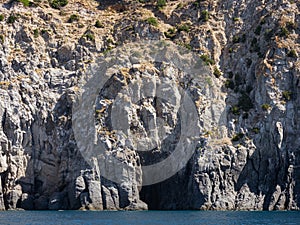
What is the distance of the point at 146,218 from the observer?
221 ft

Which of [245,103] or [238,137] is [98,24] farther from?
[238,137]

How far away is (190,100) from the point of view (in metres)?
88.0

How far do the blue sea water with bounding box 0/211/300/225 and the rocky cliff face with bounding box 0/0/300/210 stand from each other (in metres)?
5.01

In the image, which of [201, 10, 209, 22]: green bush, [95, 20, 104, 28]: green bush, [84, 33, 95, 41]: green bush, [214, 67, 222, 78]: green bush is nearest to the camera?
[214, 67, 222, 78]: green bush

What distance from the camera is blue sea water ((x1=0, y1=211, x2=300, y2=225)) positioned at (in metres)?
62.1

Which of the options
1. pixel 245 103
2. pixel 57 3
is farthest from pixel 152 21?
pixel 245 103

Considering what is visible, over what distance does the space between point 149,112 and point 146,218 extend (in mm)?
20989

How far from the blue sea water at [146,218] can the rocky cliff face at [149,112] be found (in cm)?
501

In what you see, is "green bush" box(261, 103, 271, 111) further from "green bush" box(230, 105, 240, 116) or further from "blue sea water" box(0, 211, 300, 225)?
"blue sea water" box(0, 211, 300, 225)

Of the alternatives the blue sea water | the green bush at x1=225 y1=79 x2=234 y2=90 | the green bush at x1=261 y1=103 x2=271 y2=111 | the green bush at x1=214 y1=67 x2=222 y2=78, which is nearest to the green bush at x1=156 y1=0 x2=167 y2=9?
the green bush at x1=214 y1=67 x2=222 y2=78

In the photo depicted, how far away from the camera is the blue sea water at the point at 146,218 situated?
62094mm

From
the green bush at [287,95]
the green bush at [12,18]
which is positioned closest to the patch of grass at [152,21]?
the green bush at [12,18]

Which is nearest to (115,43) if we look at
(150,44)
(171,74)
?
(150,44)

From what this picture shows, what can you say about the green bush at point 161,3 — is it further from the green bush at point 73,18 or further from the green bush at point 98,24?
the green bush at point 73,18
